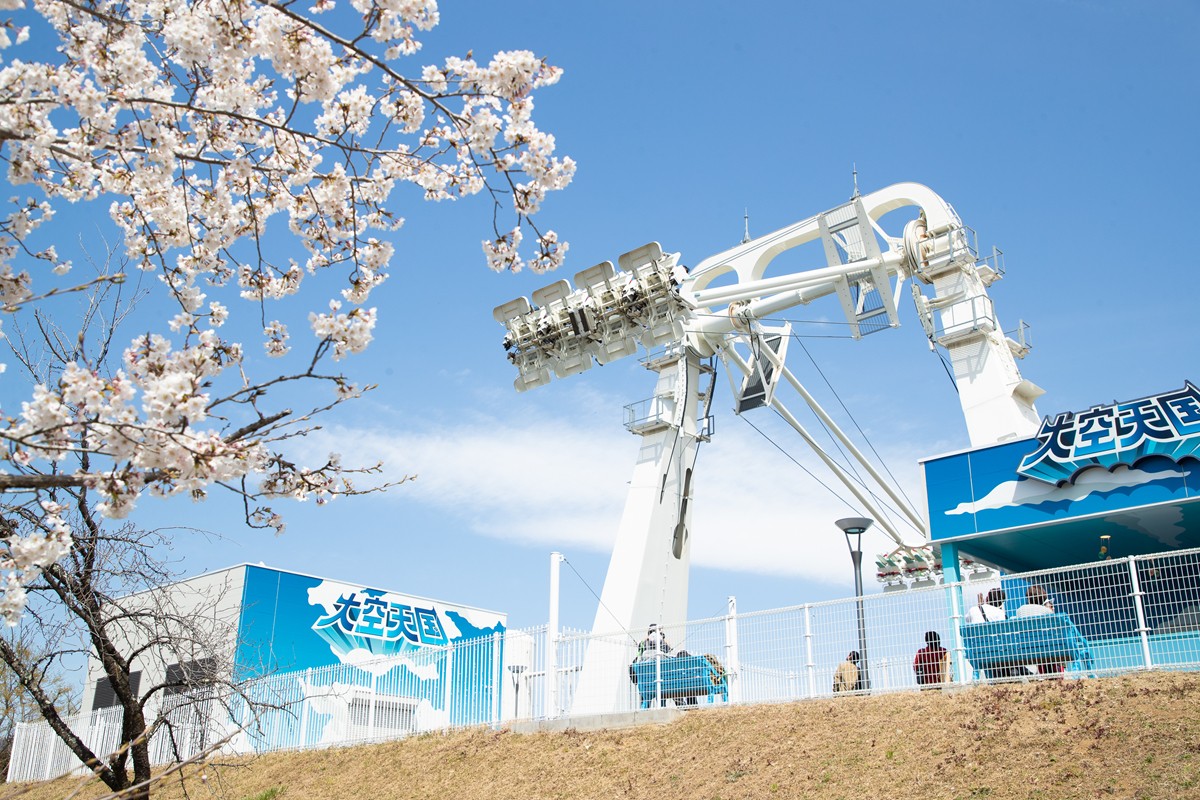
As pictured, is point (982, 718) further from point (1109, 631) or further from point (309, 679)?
point (309, 679)

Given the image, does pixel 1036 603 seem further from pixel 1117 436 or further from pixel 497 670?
pixel 497 670

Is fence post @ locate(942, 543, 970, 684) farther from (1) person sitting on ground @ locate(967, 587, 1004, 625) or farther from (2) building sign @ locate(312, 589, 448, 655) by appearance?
(2) building sign @ locate(312, 589, 448, 655)

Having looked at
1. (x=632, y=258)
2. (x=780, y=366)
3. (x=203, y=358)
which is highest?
(x=632, y=258)

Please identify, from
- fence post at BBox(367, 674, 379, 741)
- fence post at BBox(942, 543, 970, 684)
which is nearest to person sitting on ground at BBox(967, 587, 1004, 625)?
fence post at BBox(942, 543, 970, 684)

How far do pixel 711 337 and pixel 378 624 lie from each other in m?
13.1

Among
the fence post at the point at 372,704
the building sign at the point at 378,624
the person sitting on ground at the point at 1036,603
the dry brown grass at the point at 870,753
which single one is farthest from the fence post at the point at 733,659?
the building sign at the point at 378,624

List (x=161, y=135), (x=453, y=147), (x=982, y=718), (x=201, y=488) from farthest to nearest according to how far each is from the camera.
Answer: (x=982, y=718) < (x=453, y=147) < (x=161, y=135) < (x=201, y=488)

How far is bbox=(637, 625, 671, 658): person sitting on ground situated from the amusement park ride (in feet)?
2.15

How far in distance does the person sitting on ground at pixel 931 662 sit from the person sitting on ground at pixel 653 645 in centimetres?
367

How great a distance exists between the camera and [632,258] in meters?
16.8

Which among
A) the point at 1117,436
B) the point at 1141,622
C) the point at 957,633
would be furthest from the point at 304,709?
the point at 1117,436

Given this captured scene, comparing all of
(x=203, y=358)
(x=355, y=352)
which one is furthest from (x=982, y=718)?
(x=203, y=358)

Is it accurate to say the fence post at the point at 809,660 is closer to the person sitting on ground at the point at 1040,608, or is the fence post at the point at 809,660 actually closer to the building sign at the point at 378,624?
the person sitting on ground at the point at 1040,608

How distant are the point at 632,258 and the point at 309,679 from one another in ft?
32.6
